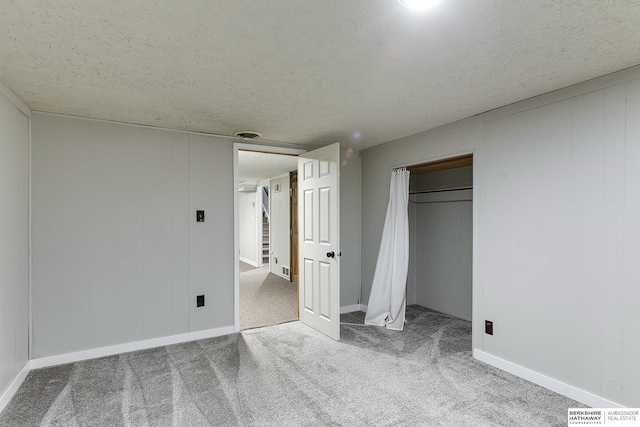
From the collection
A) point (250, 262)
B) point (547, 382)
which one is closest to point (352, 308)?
point (547, 382)

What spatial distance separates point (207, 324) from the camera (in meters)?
3.58

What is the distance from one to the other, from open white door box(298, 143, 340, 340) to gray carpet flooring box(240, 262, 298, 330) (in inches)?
18.9

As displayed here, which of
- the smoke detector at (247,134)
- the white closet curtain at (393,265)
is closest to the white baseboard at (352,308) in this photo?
the white closet curtain at (393,265)

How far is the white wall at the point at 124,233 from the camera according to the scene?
289 cm

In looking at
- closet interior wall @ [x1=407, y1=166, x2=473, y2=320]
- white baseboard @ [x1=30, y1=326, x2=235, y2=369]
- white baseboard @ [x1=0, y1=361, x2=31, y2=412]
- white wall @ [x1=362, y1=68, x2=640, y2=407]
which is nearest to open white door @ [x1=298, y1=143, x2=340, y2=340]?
white baseboard @ [x1=30, y1=326, x2=235, y2=369]

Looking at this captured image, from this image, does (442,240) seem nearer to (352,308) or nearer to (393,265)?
(393,265)

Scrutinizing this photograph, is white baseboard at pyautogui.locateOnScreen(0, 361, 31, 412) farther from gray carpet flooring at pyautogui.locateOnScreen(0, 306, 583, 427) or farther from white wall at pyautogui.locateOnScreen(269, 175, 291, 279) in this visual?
white wall at pyautogui.locateOnScreen(269, 175, 291, 279)

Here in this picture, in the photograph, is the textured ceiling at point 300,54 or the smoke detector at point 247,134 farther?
the smoke detector at point 247,134

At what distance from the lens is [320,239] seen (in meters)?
3.76

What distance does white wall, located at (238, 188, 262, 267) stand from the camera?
28.1 feet

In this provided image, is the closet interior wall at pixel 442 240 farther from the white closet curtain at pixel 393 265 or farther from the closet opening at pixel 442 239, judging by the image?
the white closet curtain at pixel 393 265

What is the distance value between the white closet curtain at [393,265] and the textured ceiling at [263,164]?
5.42 ft

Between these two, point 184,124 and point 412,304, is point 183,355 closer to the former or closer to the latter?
point 184,124

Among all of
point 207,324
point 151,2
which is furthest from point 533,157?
point 207,324
